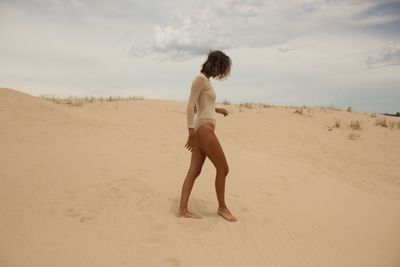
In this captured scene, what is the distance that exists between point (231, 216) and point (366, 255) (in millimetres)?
1451

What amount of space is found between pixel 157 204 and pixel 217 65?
1864 millimetres

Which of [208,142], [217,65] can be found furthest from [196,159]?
[217,65]

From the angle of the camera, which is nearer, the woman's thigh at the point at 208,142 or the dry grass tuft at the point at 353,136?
the woman's thigh at the point at 208,142

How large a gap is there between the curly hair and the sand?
1.64 metres

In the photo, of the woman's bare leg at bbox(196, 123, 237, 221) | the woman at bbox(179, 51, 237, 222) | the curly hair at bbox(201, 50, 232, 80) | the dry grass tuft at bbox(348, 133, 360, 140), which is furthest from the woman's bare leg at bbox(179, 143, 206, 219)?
the dry grass tuft at bbox(348, 133, 360, 140)

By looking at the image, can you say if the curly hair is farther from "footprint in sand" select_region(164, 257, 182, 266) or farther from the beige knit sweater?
"footprint in sand" select_region(164, 257, 182, 266)

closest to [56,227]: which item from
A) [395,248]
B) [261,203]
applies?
[261,203]

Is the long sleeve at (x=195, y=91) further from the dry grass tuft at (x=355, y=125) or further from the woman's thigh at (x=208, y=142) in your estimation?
the dry grass tuft at (x=355, y=125)

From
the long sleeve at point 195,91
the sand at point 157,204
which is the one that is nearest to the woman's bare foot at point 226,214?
the sand at point 157,204

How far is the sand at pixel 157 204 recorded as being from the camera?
367 cm

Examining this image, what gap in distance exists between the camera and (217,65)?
420 centimetres

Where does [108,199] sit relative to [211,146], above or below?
below

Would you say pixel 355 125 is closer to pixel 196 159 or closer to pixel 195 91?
pixel 196 159

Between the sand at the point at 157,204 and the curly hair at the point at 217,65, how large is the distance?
5.38 ft
